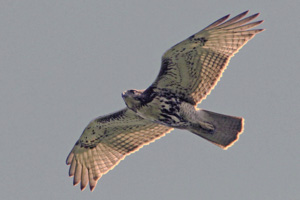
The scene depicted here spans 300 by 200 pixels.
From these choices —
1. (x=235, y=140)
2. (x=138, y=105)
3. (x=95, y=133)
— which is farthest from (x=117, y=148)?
(x=235, y=140)

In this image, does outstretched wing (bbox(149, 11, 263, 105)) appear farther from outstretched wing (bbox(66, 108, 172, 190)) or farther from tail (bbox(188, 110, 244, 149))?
outstretched wing (bbox(66, 108, 172, 190))

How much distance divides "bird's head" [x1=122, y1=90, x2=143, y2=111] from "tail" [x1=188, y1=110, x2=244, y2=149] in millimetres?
1258

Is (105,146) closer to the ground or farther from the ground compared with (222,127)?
farther from the ground

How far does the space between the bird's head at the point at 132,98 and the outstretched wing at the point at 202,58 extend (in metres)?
0.39

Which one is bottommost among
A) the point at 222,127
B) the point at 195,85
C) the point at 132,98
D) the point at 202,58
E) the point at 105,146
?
the point at 222,127

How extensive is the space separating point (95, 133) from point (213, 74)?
3213mm

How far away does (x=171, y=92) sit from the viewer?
1233cm

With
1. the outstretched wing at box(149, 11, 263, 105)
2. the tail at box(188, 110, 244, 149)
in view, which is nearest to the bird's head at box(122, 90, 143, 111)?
the outstretched wing at box(149, 11, 263, 105)

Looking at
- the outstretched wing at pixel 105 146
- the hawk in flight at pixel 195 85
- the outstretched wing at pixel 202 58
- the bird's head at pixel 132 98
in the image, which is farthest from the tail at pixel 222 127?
the outstretched wing at pixel 105 146

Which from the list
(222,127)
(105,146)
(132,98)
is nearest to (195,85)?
(222,127)

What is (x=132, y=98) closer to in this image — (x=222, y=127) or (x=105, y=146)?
(x=222, y=127)

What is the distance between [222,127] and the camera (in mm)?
12289

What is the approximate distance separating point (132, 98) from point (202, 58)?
1.71 meters

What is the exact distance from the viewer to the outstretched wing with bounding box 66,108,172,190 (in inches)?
533
